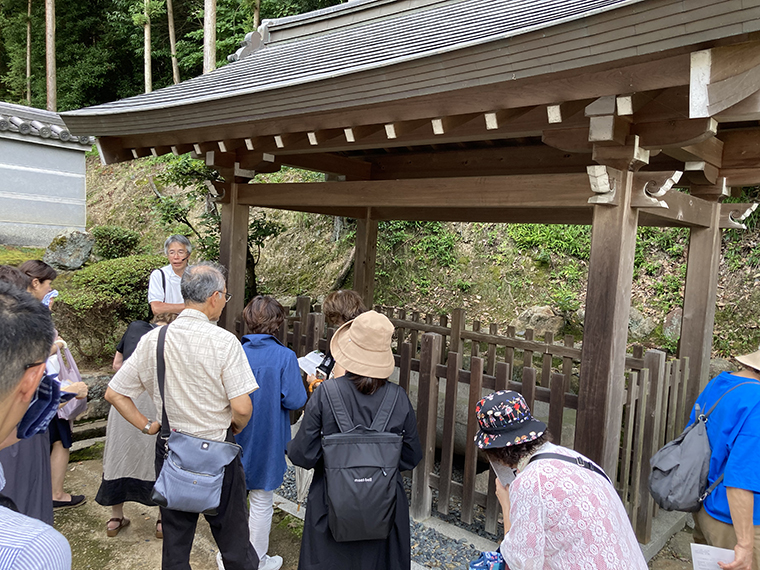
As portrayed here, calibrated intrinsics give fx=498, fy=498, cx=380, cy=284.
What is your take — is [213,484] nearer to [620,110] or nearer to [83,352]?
[620,110]

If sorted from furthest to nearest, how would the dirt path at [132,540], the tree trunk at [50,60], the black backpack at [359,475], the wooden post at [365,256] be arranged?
the tree trunk at [50,60], the wooden post at [365,256], the dirt path at [132,540], the black backpack at [359,475]

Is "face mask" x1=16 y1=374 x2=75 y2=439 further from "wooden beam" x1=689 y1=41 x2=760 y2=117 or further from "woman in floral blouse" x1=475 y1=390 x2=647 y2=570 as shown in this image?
"wooden beam" x1=689 y1=41 x2=760 y2=117

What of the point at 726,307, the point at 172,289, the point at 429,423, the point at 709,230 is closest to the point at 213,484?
the point at 429,423

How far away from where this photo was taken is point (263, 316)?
2838mm

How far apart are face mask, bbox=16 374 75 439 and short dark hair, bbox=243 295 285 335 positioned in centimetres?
159

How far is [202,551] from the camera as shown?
3215 millimetres

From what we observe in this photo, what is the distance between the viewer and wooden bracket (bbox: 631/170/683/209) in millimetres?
2877

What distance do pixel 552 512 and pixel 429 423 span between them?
2.10 m

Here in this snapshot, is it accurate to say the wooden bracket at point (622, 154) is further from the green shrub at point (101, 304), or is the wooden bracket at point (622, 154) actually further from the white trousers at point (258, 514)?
the green shrub at point (101, 304)

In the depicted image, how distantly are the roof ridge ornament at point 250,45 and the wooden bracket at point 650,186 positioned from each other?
5427 mm

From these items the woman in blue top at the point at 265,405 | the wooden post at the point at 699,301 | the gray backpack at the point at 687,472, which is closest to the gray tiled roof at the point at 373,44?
the woman in blue top at the point at 265,405

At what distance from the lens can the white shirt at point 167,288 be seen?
Result: 156 inches

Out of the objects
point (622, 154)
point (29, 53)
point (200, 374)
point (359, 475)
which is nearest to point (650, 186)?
point (622, 154)

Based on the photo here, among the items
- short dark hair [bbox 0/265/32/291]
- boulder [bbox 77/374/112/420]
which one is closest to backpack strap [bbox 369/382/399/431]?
short dark hair [bbox 0/265/32/291]
